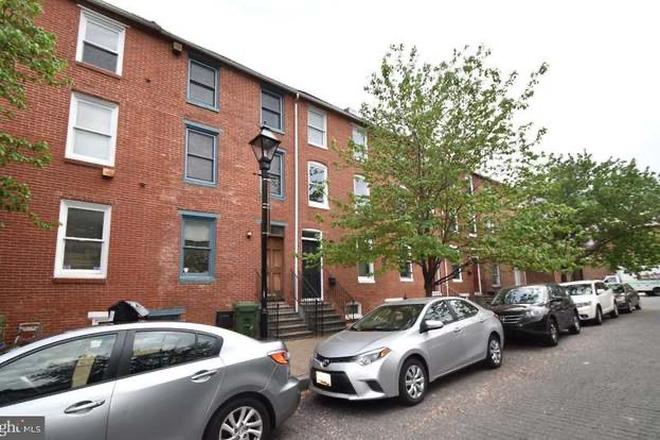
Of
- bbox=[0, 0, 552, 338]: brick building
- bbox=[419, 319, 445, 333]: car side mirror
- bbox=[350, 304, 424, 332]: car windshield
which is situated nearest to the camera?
bbox=[419, 319, 445, 333]: car side mirror

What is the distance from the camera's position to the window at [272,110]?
42.4 ft

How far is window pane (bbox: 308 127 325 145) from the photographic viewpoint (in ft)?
46.6

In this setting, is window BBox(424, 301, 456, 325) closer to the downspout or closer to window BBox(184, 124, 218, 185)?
the downspout

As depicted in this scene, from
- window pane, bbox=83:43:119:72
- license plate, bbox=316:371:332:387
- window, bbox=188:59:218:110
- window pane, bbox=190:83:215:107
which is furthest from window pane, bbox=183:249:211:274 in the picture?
license plate, bbox=316:371:332:387

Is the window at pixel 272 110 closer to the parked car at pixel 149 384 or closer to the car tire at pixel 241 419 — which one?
the parked car at pixel 149 384

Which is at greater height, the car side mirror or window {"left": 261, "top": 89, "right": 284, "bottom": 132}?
window {"left": 261, "top": 89, "right": 284, "bottom": 132}

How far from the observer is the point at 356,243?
30.7 feet

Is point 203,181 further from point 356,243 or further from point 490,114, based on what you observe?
point 490,114

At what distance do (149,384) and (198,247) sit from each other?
759cm

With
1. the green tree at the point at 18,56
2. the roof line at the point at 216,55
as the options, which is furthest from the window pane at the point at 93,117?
the green tree at the point at 18,56

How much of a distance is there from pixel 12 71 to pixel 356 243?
7.52 metres

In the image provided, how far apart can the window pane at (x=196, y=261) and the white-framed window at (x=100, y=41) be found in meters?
5.57

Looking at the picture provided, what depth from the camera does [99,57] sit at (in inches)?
384

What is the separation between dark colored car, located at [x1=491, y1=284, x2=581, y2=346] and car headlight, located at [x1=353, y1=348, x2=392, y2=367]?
5600mm
